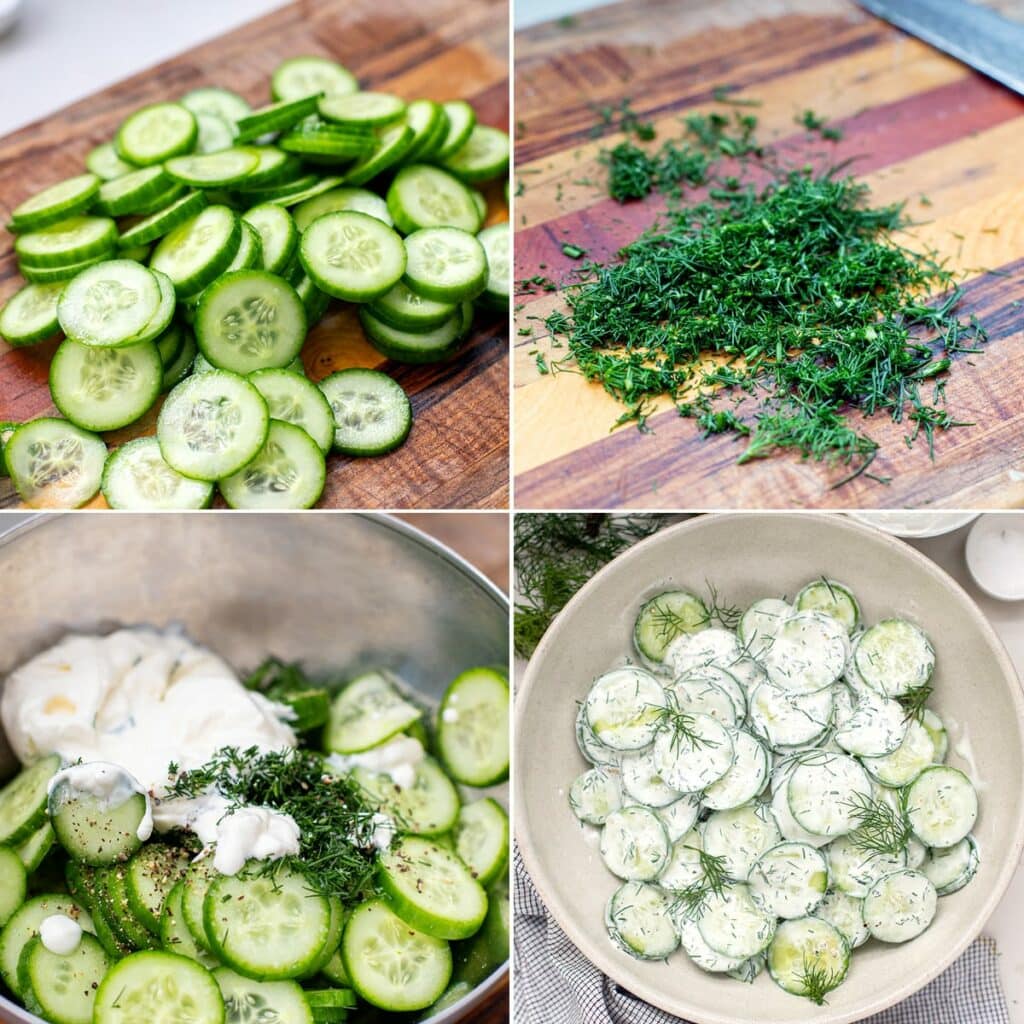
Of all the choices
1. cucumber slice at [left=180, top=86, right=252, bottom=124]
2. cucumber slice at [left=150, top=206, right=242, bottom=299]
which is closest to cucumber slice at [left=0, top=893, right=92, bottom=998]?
cucumber slice at [left=150, top=206, right=242, bottom=299]

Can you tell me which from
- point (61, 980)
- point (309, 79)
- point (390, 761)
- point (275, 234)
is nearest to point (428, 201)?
point (275, 234)

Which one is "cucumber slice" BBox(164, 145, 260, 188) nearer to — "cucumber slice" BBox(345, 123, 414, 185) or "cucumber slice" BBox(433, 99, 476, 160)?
"cucumber slice" BBox(345, 123, 414, 185)

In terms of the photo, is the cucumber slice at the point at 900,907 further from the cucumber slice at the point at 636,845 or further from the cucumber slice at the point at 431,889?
the cucumber slice at the point at 431,889

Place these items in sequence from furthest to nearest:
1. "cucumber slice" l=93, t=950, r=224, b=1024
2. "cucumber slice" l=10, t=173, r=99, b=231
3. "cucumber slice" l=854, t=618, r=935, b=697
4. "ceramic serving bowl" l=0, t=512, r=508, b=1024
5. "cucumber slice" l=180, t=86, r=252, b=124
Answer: "cucumber slice" l=180, t=86, r=252, b=124 < "cucumber slice" l=10, t=173, r=99, b=231 < "ceramic serving bowl" l=0, t=512, r=508, b=1024 < "cucumber slice" l=854, t=618, r=935, b=697 < "cucumber slice" l=93, t=950, r=224, b=1024

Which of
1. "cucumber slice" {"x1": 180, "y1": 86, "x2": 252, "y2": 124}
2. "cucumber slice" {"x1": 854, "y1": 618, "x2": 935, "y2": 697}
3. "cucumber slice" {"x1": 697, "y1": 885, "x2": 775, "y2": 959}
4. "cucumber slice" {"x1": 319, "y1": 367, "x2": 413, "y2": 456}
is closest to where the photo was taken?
"cucumber slice" {"x1": 697, "y1": 885, "x2": 775, "y2": 959}

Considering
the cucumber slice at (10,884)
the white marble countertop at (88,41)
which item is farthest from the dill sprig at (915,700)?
the white marble countertop at (88,41)

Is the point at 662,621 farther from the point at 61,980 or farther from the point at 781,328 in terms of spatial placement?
the point at 61,980
